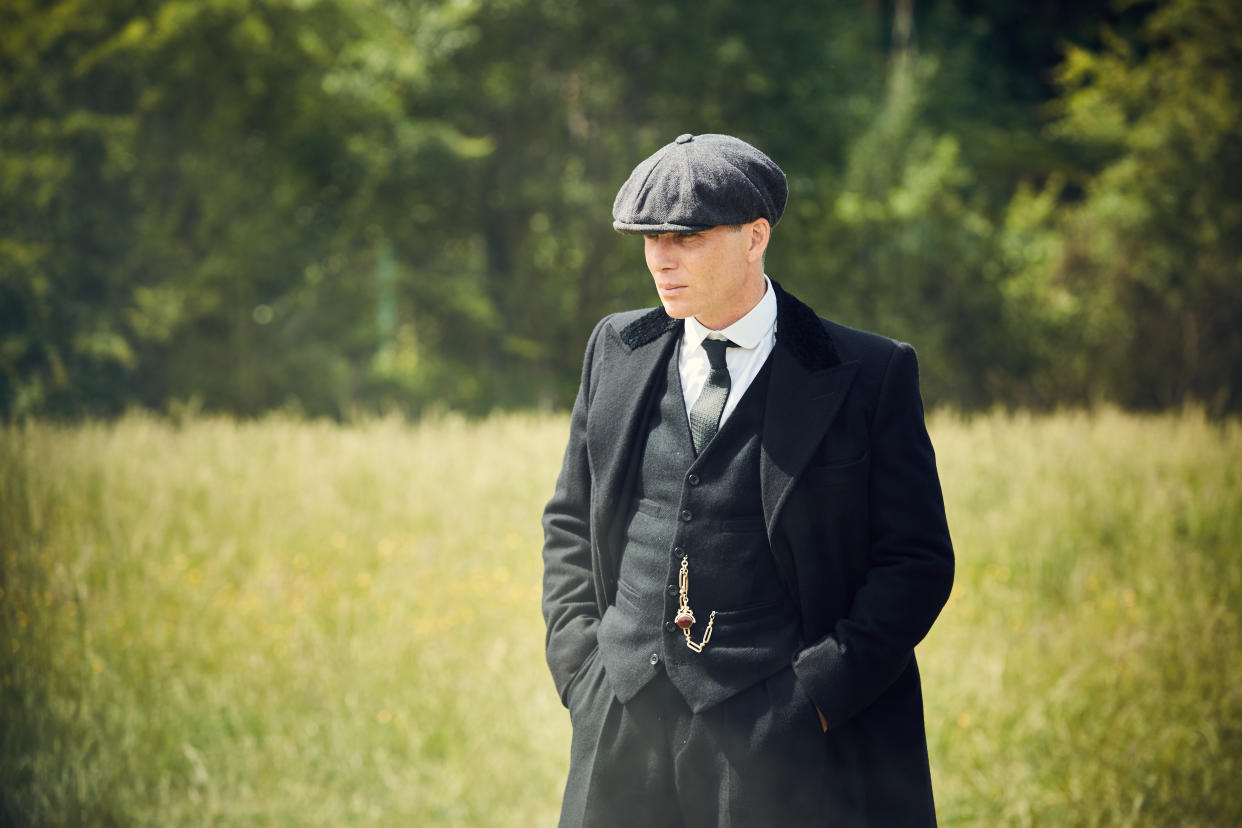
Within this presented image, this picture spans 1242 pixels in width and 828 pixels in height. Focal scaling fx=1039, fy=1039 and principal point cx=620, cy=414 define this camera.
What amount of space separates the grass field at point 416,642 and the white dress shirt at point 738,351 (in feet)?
8.65

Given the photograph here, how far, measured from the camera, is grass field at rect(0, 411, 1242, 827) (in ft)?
13.7

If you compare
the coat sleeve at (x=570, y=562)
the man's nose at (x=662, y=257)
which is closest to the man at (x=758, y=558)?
the man's nose at (x=662, y=257)

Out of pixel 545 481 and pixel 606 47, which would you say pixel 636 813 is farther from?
pixel 606 47

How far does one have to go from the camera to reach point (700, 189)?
2000 mm

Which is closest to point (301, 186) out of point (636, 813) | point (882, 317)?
point (882, 317)

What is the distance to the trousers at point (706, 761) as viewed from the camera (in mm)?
2047

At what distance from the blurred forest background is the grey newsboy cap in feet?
43.4

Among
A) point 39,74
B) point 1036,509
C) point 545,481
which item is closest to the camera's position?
point 1036,509

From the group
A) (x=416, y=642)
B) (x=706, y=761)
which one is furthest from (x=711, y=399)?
(x=416, y=642)

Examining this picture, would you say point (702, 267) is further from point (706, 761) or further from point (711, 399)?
point (706, 761)

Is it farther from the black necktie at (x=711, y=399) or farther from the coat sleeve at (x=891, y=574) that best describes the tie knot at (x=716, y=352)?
the coat sleeve at (x=891, y=574)

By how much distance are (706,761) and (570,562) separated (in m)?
0.54

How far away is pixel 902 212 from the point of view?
1884 cm

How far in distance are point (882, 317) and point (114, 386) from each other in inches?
469
